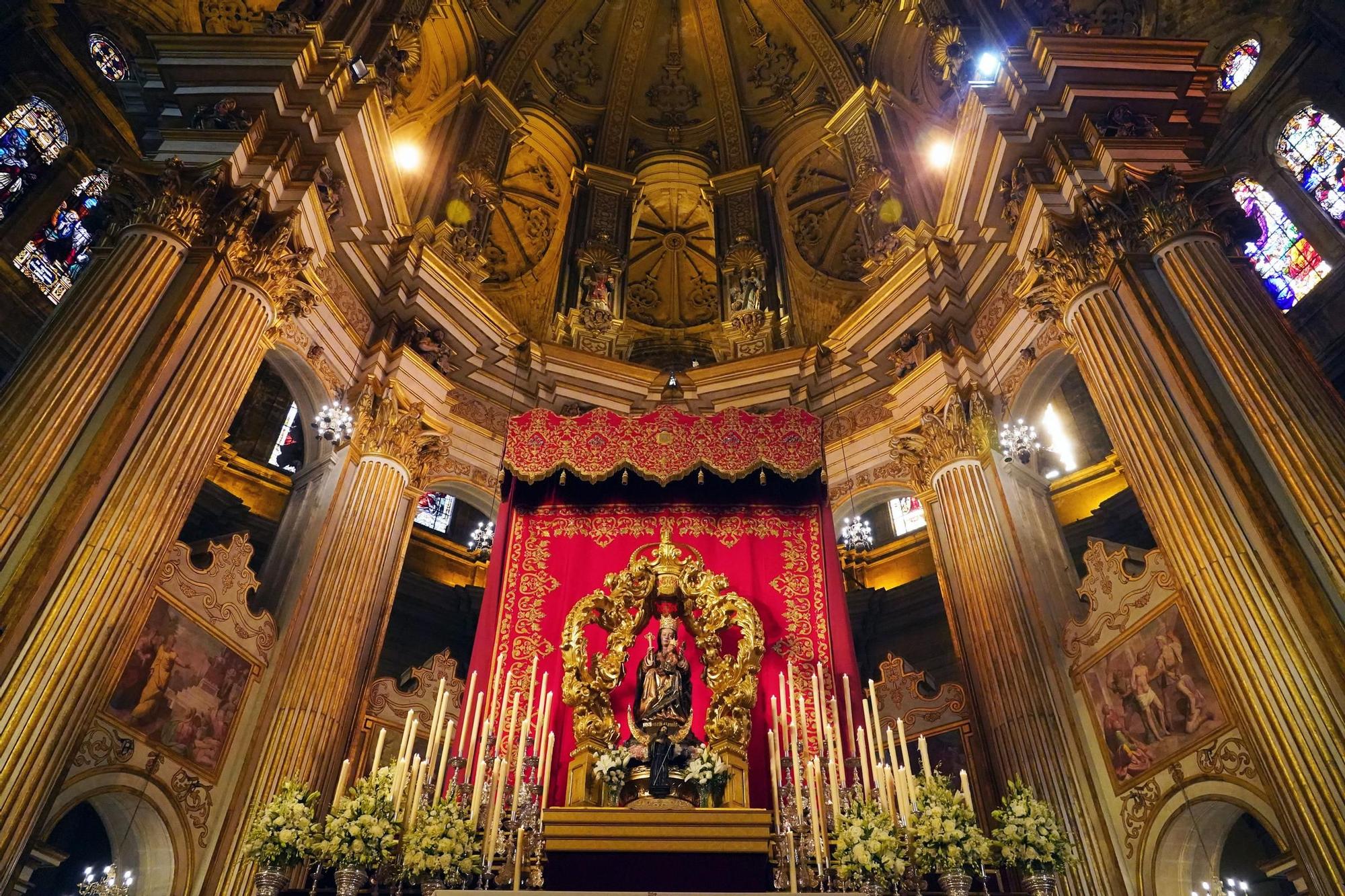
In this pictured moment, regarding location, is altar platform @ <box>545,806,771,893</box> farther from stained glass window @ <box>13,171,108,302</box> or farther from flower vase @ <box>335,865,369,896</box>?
stained glass window @ <box>13,171,108,302</box>

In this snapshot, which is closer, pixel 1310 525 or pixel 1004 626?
pixel 1310 525

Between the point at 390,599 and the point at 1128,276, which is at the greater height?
the point at 1128,276

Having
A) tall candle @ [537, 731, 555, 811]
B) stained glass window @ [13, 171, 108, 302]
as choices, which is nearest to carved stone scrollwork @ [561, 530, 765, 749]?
tall candle @ [537, 731, 555, 811]

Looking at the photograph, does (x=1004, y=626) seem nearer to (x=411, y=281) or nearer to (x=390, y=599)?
(x=390, y=599)

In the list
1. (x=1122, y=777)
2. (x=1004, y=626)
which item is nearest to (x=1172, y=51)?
(x=1004, y=626)

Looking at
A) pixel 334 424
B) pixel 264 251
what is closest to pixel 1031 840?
pixel 264 251

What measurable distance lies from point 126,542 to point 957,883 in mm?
6742

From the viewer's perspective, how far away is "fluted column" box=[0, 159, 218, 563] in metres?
6.74

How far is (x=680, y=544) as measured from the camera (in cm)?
935

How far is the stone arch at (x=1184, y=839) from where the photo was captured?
7.92 metres

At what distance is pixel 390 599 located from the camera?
11.2m

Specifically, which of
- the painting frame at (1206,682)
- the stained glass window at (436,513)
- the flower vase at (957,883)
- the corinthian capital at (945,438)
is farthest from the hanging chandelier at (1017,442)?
the stained glass window at (436,513)

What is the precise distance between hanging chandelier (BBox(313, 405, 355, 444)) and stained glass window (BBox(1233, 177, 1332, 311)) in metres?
12.4

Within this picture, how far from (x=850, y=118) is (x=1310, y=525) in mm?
12327
